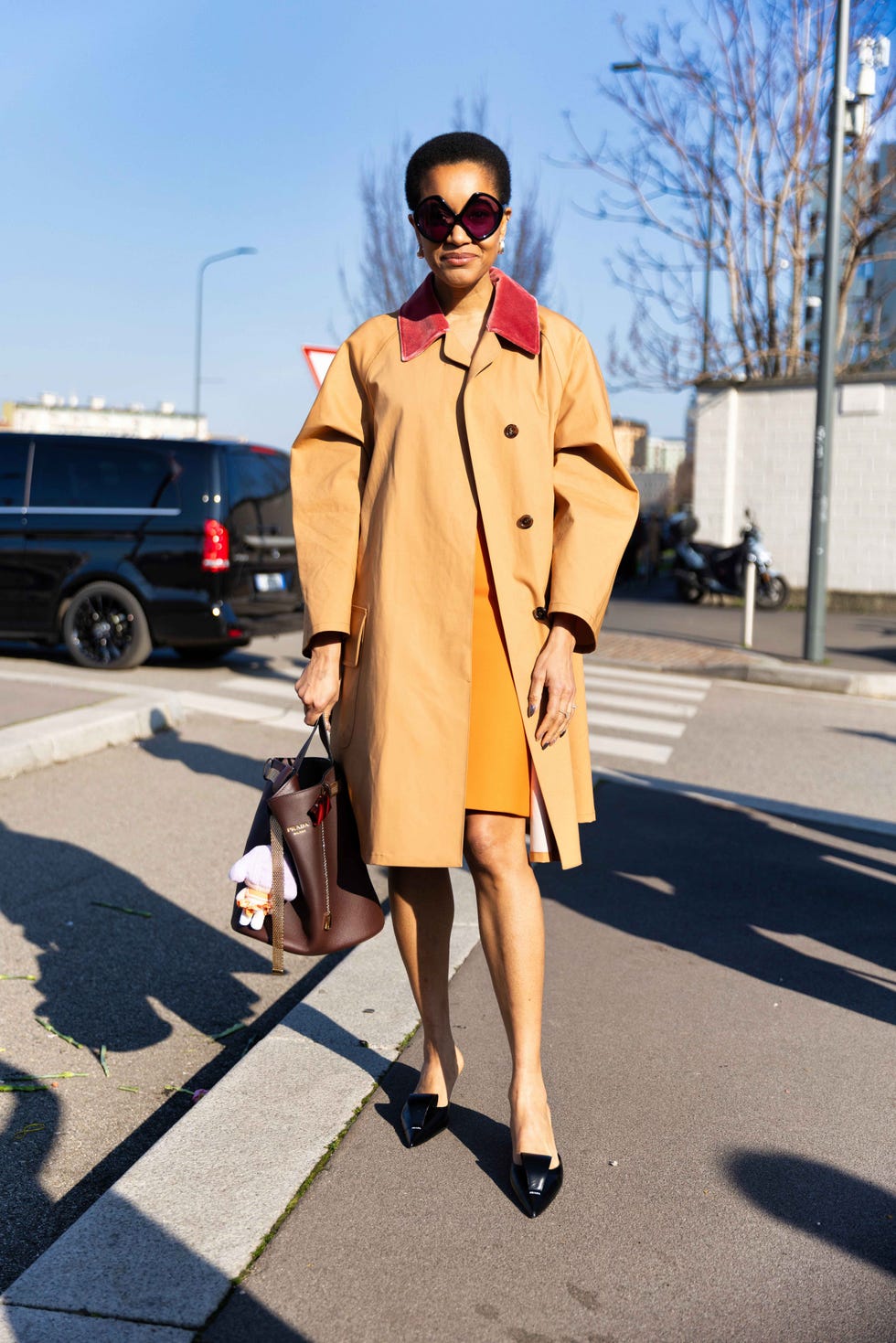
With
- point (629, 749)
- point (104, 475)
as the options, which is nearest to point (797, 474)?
point (104, 475)

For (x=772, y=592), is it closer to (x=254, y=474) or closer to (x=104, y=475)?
(x=254, y=474)

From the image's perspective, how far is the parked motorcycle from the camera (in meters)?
18.8

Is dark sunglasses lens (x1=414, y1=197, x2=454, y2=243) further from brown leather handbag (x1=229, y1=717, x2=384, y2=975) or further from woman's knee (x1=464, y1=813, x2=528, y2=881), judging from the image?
woman's knee (x1=464, y1=813, x2=528, y2=881)

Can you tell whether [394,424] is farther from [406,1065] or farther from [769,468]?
[769,468]

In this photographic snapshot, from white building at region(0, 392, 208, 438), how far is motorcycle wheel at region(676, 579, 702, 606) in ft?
213

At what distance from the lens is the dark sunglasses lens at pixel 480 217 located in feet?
8.62

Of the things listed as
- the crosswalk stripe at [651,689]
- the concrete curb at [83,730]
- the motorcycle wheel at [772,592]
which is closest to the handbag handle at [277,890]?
the concrete curb at [83,730]

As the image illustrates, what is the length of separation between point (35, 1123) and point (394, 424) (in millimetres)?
1733

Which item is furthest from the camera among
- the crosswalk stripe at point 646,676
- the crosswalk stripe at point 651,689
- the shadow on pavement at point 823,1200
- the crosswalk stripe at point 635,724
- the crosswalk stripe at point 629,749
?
the crosswalk stripe at point 646,676

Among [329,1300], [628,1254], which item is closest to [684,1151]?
[628,1254]

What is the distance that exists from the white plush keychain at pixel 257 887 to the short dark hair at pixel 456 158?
134 cm

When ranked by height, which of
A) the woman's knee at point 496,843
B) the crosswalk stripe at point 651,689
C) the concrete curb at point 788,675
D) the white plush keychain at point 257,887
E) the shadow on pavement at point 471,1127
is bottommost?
the shadow on pavement at point 471,1127

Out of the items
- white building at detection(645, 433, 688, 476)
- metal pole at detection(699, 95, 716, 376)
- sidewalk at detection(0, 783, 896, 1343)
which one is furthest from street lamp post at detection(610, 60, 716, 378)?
white building at detection(645, 433, 688, 476)

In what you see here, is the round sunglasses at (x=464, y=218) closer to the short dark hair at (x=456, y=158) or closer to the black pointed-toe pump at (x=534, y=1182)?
the short dark hair at (x=456, y=158)
